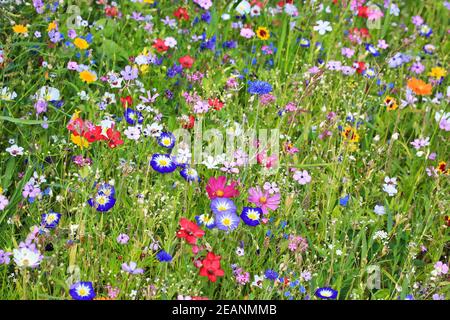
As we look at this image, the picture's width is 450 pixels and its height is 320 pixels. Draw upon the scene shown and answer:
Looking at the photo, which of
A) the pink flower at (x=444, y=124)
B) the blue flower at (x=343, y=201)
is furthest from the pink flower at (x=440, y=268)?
the pink flower at (x=444, y=124)

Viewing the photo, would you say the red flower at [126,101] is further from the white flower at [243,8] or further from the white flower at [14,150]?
the white flower at [243,8]

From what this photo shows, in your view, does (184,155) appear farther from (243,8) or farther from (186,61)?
(243,8)

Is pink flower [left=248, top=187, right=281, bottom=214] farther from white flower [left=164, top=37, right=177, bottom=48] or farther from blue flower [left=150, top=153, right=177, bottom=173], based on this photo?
white flower [left=164, top=37, right=177, bottom=48]

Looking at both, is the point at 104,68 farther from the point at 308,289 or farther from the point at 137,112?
the point at 308,289

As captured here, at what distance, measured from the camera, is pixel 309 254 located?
274cm

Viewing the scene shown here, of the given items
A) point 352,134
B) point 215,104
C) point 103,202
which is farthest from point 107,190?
point 352,134

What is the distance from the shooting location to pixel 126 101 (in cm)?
311

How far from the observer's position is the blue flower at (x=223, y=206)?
8.43 ft

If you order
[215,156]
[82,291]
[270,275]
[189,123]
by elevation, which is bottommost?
[82,291]

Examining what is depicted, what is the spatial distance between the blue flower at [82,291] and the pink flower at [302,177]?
3.19 feet

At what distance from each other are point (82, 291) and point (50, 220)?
37 cm

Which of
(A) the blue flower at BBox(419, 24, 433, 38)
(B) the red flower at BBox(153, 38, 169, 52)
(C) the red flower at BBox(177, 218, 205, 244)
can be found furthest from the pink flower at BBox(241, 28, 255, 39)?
(C) the red flower at BBox(177, 218, 205, 244)

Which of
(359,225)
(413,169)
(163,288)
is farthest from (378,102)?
(163,288)
